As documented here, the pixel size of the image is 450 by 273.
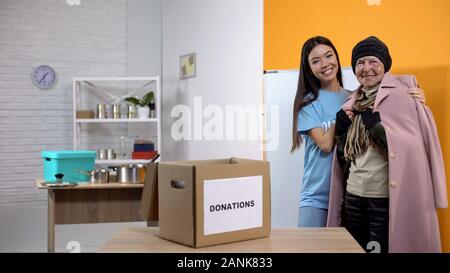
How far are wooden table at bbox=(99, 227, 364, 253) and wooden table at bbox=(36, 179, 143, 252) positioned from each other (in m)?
1.99

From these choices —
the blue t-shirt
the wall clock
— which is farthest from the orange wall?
the wall clock

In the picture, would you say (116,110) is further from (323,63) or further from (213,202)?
(213,202)

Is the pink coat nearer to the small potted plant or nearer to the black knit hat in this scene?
the black knit hat

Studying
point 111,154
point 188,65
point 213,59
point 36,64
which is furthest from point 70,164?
point 36,64

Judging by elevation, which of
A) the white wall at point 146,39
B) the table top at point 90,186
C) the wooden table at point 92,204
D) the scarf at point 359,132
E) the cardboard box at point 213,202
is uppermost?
the white wall at point 146,39

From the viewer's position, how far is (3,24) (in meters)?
4.86

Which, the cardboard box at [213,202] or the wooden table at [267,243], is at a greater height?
the cardboard box at [213,202]

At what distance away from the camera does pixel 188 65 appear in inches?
181

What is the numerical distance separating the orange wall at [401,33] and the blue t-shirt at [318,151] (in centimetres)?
21

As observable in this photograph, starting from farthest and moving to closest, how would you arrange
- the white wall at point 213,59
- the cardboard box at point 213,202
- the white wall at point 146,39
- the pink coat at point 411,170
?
the white wall at point 146,39, the white wall at point 213,59, the pink coat at point 411,170, the cardboard box at point 213,202

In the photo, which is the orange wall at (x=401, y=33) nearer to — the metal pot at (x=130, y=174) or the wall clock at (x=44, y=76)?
the metal pot at (x=130, y=174)

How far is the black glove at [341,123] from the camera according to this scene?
2307 millimetres

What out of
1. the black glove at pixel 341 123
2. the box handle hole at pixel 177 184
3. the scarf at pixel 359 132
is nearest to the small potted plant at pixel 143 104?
the black glove at pixel 341 123
